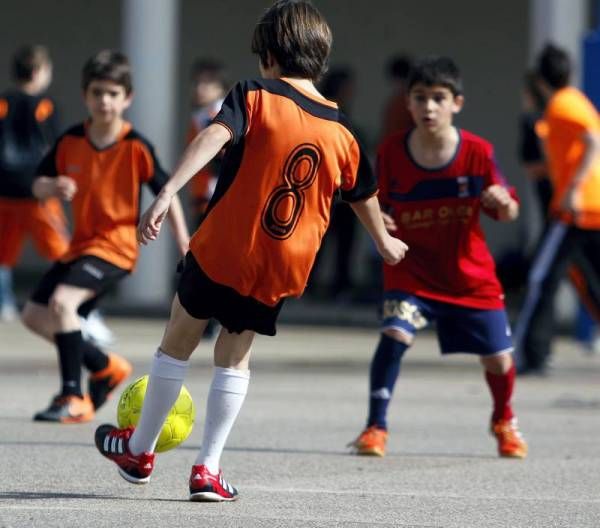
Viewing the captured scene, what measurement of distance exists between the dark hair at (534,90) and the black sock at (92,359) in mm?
3736

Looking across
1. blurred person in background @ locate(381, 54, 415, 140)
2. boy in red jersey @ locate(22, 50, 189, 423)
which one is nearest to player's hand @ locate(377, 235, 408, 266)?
boy in red jersey @ locate(22, 50, 189, 423)

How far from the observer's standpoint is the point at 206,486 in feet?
19.9

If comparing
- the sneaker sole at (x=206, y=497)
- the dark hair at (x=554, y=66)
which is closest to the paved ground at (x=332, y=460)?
the sneaker sole at (x=206, y=497)

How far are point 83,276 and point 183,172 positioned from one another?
9.21ft

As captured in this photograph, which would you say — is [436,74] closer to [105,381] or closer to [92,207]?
[92,207]

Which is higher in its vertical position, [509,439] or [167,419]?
[167,419]

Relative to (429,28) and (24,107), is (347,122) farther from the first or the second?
(429,28)

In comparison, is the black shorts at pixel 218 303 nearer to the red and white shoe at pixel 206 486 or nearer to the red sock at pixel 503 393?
the red and white shoe at pixel 206 486

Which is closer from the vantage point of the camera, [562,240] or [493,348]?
[493,348]

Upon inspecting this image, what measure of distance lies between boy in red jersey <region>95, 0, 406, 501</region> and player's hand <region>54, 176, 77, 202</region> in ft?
7.31

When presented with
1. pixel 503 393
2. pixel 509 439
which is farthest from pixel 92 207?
pixel 509 439

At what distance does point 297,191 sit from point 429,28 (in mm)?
12422

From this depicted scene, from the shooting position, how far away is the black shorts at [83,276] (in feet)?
27.5

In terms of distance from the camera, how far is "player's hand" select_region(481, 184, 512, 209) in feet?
24.8
